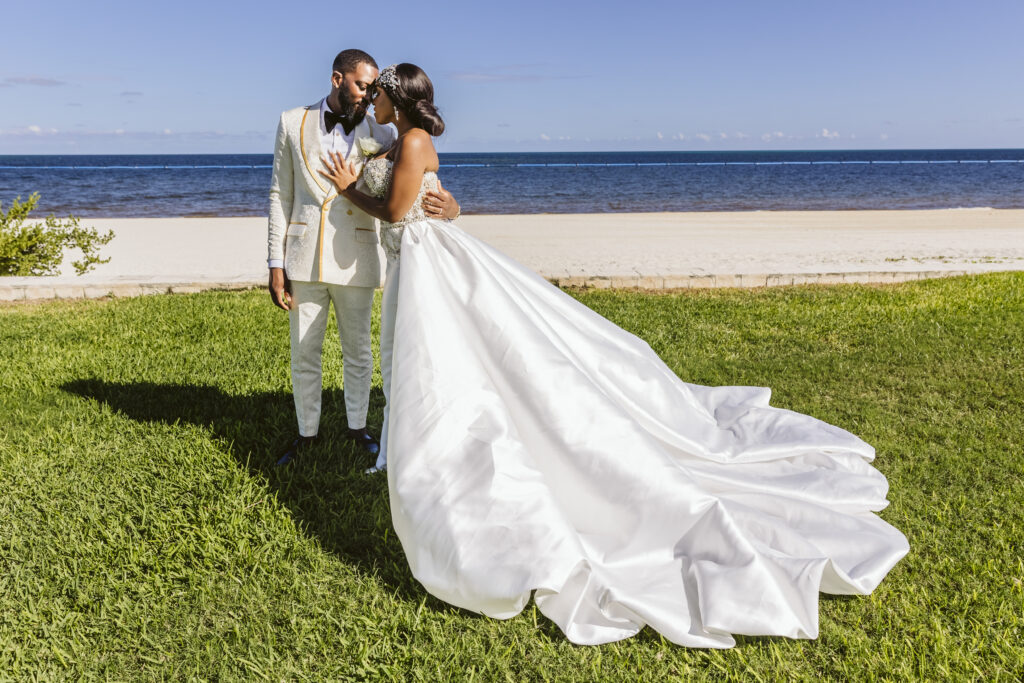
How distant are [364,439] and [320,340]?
0.76 metres

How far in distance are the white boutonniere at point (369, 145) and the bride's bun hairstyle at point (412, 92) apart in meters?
0.37

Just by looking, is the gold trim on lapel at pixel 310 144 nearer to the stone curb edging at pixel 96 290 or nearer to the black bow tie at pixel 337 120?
the black bow tie at pixel 337 120

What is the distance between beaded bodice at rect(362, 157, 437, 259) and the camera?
3941mm

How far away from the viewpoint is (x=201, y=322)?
316 inches

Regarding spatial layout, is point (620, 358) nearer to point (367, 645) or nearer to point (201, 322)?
point (367, 645)

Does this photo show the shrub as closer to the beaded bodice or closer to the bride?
the beaded bodice

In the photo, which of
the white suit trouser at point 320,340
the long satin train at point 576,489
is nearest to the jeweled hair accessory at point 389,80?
the long satin train at point 576,489

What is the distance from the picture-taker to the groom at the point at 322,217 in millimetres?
4094

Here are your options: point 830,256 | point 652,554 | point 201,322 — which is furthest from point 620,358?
point 830,256

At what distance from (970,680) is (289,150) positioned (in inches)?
159

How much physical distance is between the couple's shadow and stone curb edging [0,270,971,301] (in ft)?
13.5

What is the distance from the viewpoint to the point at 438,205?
4020 mm

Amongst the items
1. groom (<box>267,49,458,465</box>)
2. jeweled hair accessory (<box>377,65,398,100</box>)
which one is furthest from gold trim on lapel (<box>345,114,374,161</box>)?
jeweled hair accessory (<box>377,65,398,100</box>)

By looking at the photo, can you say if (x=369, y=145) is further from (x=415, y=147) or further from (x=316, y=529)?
(x=316, y=529)
